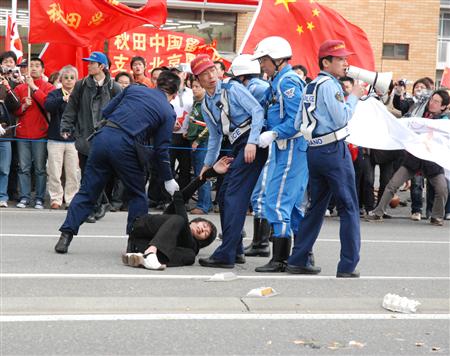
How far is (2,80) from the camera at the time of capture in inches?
542

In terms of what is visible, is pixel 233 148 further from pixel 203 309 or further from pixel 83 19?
pixel 83 19

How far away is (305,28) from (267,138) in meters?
6.88

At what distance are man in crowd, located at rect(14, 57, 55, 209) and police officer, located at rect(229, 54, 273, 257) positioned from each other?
491 centimetres

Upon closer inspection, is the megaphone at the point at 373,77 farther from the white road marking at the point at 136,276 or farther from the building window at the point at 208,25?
the building window at the point at 208,25

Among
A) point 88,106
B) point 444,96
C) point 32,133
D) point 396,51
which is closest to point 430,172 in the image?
point 444,96

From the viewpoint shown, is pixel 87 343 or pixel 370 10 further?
pixel 370 10

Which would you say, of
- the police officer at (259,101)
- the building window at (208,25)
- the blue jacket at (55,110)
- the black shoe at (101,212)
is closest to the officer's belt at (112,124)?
the police officer at (259,101)

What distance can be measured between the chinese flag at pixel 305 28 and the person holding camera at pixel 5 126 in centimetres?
378

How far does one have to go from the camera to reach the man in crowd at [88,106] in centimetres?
1252

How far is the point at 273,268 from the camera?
28.5ft

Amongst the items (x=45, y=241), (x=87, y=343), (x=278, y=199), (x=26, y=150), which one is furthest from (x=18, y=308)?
(x=26, y=150)

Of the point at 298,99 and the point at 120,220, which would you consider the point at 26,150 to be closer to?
the point at 120,220

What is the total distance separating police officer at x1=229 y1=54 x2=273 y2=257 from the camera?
29.5 ft

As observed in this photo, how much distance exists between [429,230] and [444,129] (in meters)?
1.70
